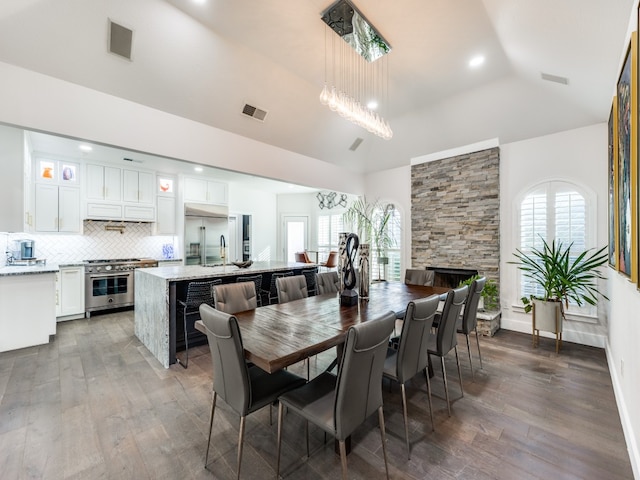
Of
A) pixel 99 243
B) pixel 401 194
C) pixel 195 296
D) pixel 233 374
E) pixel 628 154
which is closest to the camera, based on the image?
pixel 233 374

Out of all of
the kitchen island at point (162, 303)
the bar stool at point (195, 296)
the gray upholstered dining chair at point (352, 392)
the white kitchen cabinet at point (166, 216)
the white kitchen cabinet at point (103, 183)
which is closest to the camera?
the gray upholstered dining chair at point (352, 392)

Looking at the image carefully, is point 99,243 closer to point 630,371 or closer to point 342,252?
point 342,252

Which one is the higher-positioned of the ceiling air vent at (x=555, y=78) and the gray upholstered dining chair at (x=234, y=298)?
the ceiling air vent at (x=555, y=78)

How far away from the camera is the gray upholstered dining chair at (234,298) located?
2.52m

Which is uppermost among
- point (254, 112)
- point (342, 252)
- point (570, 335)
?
point (254, 112)

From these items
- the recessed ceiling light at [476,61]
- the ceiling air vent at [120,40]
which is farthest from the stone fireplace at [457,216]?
the ceiling air vent at [120,40]

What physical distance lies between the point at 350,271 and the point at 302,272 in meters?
2.25

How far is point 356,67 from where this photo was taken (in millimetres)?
3656

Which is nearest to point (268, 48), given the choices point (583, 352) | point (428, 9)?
point (428, 9)

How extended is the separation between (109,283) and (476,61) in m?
6.71

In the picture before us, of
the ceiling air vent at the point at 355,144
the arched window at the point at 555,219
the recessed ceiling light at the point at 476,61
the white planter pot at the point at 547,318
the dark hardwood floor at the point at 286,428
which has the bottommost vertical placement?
the dark hardwood floor at the point at 286,428

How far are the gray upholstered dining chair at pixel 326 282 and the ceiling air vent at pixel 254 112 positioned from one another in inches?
94.5

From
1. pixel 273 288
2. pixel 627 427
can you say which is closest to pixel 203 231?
pixel 273 288

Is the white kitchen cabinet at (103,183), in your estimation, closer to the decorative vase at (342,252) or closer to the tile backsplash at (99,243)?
the tile backsplash at (99,243)
